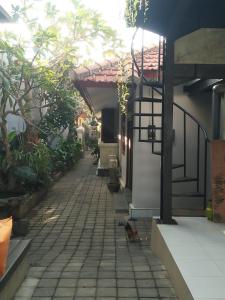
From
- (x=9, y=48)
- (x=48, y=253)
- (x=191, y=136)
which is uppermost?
(x=9, y=48)

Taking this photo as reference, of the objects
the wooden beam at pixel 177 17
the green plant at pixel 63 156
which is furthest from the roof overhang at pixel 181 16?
the green plant at pixel 63 156

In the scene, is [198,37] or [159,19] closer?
[159,19]

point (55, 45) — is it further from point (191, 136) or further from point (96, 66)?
point (191, 136)

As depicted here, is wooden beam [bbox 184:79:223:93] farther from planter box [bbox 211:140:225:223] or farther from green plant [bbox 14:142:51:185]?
green plant [bbox 14:142:51:185]

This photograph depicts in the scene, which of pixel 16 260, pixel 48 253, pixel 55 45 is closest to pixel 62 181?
pixel 55 45

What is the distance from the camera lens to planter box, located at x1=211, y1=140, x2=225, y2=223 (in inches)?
211

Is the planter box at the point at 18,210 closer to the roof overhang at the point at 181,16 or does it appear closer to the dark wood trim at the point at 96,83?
the dark wood trim at the point at 96,83

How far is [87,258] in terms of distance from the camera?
519 cm

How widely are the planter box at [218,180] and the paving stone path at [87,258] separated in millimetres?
1005

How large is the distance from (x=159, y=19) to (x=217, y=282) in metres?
3.36

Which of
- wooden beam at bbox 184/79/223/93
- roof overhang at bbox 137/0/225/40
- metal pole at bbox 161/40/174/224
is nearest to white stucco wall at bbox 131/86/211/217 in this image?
wooden beam at bbox 184/79/223/93

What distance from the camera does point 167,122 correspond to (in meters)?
5.30

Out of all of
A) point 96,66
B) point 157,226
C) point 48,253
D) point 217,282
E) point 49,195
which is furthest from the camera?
point 49,195

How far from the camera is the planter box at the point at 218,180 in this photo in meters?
5.36
